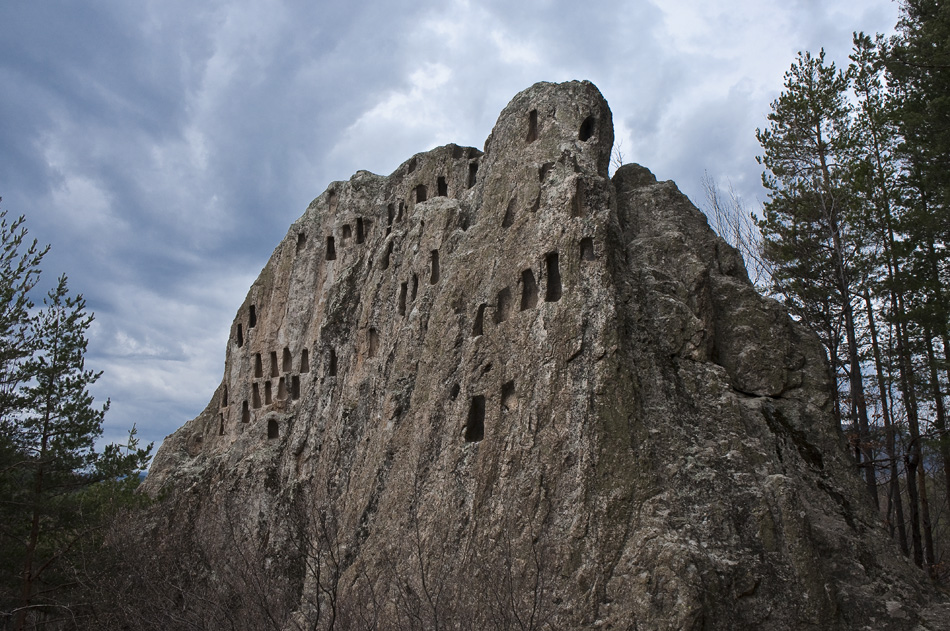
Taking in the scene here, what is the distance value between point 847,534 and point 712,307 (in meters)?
5.88

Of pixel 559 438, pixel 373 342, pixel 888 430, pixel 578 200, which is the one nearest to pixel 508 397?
pixel 559 438

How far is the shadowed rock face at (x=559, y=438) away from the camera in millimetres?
12789

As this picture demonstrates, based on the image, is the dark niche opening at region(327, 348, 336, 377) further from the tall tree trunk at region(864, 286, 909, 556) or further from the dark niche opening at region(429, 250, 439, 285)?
the tall tree trunk at region(864, 286, 909, 556)

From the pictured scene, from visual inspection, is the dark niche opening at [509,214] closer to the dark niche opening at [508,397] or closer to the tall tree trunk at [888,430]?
the dark niche opening at [508,397]

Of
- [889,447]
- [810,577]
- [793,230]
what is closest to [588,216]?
[810,577]

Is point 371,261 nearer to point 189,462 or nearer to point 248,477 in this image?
point 248,477

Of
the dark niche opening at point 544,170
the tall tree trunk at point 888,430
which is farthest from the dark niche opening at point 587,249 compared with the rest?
the tall tree trunk at point 888,430

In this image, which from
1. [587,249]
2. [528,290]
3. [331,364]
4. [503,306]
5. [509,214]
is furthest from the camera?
[331,364]

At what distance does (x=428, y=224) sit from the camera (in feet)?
76.6

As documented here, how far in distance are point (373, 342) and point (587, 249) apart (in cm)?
893

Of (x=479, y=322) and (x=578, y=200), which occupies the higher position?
(x=578, y=200)

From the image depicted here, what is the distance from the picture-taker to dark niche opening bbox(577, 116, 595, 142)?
70.8 ft

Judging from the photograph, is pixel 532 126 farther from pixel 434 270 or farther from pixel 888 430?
pixel 888 430

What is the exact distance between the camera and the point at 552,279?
57.5 ft
